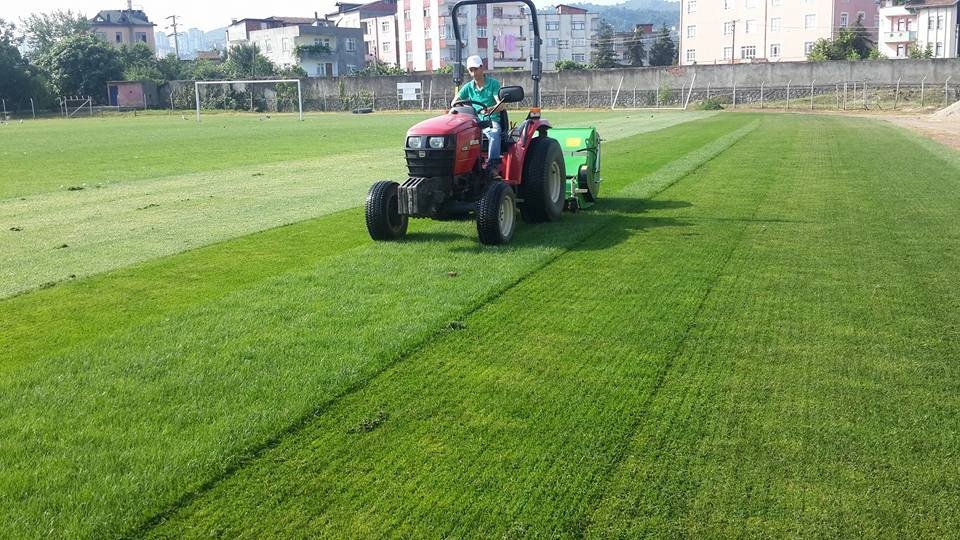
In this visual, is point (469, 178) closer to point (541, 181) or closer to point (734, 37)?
point (541, 181)

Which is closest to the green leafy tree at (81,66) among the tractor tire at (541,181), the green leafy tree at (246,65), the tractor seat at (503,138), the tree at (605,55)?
the green leafy tree at (246,65)

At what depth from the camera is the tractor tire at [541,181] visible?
9797 mm

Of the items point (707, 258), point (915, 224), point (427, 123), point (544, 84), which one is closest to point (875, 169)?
point (915, 224)

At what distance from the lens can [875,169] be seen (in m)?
16.1

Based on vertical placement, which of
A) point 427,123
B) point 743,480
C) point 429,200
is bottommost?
point 743,480

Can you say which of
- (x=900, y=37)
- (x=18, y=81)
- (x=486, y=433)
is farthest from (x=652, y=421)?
Result: (x=900, y=37)

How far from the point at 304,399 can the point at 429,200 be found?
4243mm

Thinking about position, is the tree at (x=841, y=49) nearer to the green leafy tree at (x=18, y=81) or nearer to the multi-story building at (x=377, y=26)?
the multi-story building at (x=377, y=26)

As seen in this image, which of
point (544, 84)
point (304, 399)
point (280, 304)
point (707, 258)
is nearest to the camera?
point (304, 399)

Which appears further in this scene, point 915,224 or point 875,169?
point 875,169

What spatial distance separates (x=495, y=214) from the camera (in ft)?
28.1

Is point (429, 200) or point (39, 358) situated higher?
point (429, 200)

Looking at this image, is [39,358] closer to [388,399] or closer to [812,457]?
[388,399]

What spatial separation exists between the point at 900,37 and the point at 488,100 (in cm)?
8645
